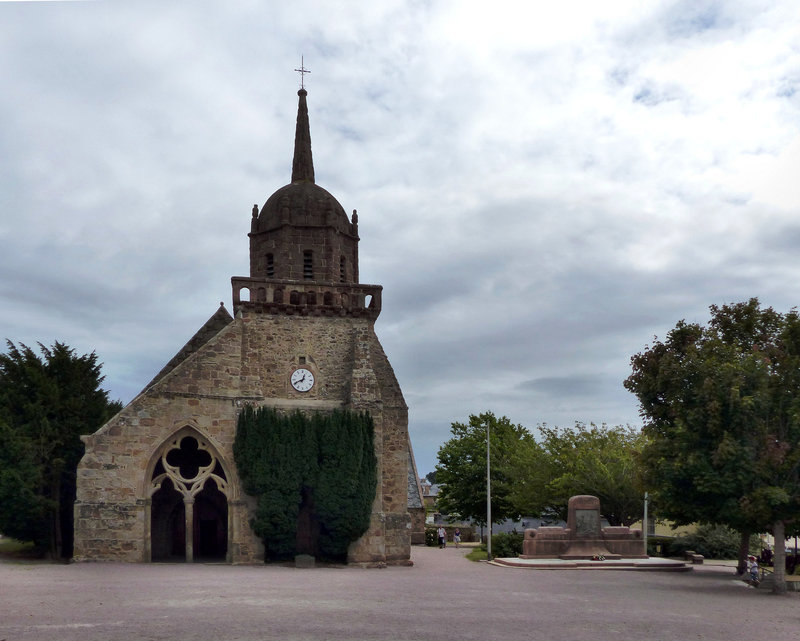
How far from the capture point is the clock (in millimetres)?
30672

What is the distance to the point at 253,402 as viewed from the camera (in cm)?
2942

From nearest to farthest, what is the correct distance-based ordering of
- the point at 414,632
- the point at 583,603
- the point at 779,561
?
the point at 414,632 → the point at 583,603 → the point at 779,561

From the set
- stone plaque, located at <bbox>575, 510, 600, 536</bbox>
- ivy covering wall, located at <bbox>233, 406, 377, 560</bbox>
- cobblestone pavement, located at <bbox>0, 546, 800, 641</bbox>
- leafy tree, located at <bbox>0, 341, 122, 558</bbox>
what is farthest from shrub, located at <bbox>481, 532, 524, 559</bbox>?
leafy tree, located at <bbox>0, 341, 122, 558</bbox>

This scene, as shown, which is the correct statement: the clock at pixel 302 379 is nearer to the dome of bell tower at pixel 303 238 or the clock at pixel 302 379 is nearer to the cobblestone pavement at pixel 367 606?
the dome of bell tower at pixel 303 238

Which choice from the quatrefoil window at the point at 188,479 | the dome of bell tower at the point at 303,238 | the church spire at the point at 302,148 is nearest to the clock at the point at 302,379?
the quatrefoil window at the point at 188,479

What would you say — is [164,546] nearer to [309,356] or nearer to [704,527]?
[309,356]

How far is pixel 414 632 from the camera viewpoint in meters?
13.1

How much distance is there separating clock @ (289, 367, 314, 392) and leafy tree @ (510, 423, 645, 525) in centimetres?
1355

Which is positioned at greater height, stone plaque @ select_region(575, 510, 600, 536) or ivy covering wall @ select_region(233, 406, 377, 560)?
ivy covering wall @ select_region(233, 406, 377, 560)

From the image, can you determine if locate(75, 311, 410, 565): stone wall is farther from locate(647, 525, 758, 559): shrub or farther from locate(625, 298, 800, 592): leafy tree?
locate(647, 525, 758, 559): shrub

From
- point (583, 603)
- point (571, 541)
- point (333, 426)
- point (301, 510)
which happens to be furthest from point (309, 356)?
point (583, 603)

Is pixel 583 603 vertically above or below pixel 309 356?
below

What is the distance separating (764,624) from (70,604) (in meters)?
12.8

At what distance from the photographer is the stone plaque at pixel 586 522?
32.1m
